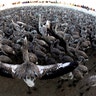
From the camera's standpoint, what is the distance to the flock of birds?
6621 mm

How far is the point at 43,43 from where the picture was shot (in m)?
7.50

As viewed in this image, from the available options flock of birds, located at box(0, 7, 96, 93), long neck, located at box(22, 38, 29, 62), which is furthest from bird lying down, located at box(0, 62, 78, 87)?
long neck, located at box(22, 38, 29, 62)

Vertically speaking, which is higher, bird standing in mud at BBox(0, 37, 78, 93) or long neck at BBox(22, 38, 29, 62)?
long neck at BBox(22, 38, 29, 62)

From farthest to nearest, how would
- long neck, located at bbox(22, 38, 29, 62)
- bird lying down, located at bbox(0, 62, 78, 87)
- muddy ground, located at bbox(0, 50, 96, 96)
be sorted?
long neck, located at bbox(22, 38, 29, 62) < bird lying down, located at bbox(0, 62, 78, 87) < muddy ground, located at bbox(0, 50, 96, 96)

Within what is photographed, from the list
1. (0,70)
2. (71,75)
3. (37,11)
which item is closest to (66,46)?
(71,75)

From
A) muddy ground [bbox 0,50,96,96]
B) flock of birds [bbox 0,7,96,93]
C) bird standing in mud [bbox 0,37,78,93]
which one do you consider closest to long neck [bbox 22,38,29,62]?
flock of birds [bbox 0,7,96,93]

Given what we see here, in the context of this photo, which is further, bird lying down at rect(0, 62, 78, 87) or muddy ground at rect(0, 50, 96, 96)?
bird lying down at rect(0, 62, 78, 87)

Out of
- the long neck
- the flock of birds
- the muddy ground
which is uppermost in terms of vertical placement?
the long neck

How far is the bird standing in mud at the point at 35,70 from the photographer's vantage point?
21.5 ft

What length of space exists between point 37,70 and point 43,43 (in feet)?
3.38

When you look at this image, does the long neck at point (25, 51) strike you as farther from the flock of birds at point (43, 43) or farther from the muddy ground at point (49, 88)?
the muddy ground at point (49, 88)

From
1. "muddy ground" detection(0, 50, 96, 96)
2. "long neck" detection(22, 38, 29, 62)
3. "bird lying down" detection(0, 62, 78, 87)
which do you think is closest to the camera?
"muddy ground" detection(0, 50, 96, 96)

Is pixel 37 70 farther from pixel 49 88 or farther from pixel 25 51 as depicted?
pixel 25 51

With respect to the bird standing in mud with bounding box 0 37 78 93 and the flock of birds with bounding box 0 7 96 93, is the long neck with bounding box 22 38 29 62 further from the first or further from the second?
the bird standing in mud with bounding box 0 37 78 93
